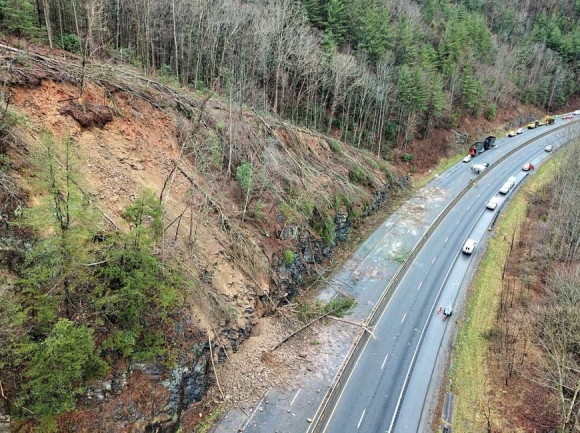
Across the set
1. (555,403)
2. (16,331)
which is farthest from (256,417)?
(555,403)

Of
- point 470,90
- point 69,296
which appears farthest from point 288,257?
point 470,90

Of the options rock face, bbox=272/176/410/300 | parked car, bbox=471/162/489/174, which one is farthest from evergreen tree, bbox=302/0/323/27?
parked car, bbox=471/162/489/174

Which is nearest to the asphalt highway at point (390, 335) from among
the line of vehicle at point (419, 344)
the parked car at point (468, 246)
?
the line of vehicle at point (419, 344)

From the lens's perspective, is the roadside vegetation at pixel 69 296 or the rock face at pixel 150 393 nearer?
the roadside vegetation at pixel 69 296

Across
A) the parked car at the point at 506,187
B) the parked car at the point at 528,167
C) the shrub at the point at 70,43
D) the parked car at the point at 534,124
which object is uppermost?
the shrub at the point at 70,43

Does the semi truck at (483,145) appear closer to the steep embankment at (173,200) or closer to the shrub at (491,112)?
the shrub at (491,112)

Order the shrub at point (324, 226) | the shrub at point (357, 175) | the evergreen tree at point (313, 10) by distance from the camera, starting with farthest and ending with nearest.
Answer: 1. the evergreen tree at point (313, 10)
2. the shrub at point (357, 175)
3. the shrub at point (324, 226)

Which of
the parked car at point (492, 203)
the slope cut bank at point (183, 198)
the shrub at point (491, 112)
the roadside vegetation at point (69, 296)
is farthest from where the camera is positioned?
the shrub at point (491, 112)

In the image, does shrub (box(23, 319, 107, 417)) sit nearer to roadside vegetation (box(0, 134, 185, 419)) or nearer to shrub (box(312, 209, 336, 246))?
roadside vegetation (box(0, 134, 185, 419))
